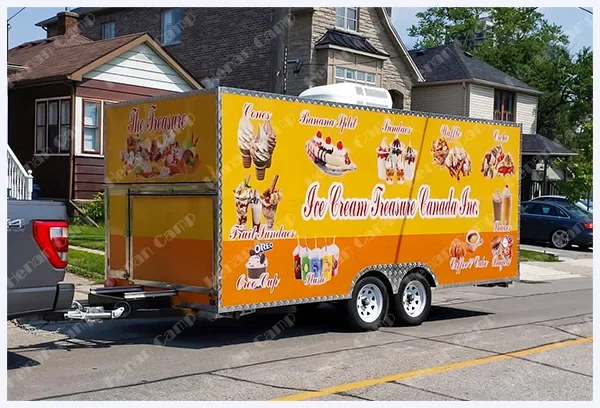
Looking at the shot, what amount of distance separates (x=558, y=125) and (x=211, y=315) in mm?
49957

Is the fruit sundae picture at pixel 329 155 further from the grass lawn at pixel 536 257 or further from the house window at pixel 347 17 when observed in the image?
the house window at pixel 347 17

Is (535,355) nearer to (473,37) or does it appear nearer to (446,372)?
(446,372)

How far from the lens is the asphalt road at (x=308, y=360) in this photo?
731 centimetres

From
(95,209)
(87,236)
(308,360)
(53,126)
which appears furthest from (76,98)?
(308,360)

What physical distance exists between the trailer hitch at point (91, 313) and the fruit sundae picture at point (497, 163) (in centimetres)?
601

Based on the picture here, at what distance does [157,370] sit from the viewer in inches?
319

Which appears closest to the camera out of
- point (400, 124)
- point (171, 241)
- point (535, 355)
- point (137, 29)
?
point (535, 355)

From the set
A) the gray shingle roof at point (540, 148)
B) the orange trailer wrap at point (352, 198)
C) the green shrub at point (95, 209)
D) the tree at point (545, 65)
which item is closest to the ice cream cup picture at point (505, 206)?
the orange trailer wrap at point (352, 198)

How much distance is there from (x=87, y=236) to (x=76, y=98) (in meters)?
4.62

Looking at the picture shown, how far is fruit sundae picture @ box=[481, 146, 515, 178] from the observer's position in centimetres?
1227

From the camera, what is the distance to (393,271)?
35.8 feet

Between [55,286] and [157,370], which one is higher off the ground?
[55,286]

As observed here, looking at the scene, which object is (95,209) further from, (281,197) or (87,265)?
(281,197)
